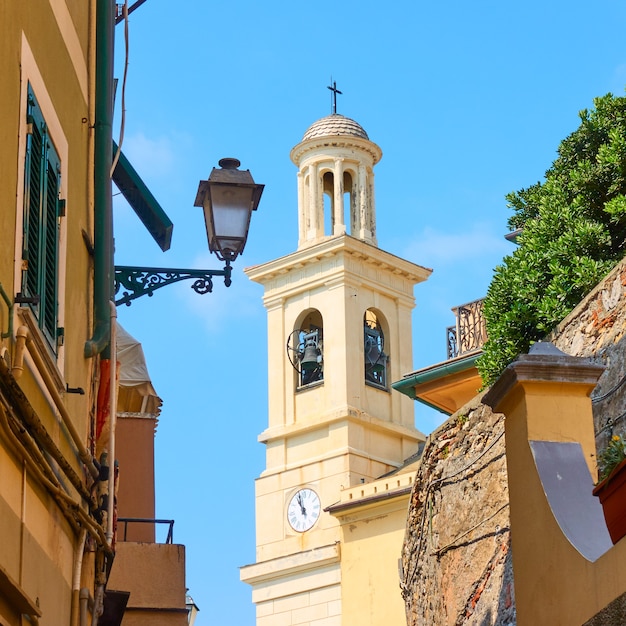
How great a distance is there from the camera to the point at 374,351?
49.7m

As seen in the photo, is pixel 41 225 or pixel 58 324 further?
pixel 58 324

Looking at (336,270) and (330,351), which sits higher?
(336,270)

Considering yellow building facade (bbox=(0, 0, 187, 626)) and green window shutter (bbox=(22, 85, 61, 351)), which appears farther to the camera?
green window shutter (bbox=(22, 85, 61, 351))

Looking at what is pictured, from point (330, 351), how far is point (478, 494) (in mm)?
37403

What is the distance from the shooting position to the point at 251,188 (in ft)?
31.3

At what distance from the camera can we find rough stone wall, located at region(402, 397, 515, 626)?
10453 millimetres

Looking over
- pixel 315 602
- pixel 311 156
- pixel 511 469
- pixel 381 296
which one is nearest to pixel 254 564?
pixel 315 602

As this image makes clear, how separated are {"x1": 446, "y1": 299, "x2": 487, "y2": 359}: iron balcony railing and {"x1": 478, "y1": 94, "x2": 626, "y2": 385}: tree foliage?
894cm

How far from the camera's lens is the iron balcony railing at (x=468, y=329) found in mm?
21359

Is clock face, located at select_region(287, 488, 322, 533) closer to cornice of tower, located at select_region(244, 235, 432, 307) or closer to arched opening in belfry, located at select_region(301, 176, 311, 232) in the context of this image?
cornice of tower, located at select_region(244, 235, 432, 307)

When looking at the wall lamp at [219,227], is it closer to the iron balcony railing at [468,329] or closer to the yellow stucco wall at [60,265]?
the yellow stucco wall at [60,265]

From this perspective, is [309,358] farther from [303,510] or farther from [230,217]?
[230,217]

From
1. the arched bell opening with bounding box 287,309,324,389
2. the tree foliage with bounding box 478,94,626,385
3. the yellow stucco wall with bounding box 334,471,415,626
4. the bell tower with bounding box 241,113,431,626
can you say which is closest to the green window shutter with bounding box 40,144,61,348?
the tree foliage with bounding box 478,94,626,385

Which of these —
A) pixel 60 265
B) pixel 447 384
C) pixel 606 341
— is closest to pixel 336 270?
pixel 447 384
